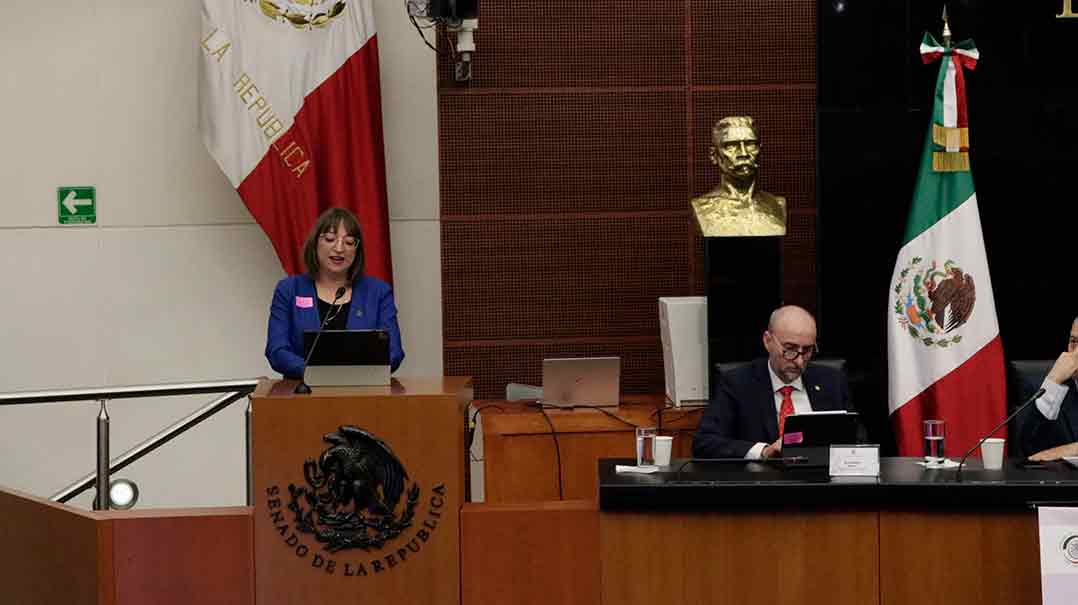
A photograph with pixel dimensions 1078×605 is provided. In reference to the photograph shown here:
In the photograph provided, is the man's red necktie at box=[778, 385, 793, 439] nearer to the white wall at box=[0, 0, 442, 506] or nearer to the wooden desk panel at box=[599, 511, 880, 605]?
the wooden desk panel at box=[599, 511, 880, 605]

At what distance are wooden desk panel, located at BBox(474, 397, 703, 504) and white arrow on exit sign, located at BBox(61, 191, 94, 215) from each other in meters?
2.16

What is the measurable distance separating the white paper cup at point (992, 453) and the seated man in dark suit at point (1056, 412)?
56 cm

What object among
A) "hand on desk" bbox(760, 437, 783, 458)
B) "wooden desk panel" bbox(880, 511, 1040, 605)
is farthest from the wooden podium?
"wooden desk panel" bbox(880, 511, 1040, 605)

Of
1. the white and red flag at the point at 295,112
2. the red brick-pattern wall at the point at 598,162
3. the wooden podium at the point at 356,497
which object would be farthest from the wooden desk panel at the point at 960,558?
the white and red flag at the point at 295,112

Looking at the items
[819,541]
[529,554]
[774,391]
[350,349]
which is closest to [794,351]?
[774,391]

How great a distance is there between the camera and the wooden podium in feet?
14.8

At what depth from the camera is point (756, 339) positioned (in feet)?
20.9

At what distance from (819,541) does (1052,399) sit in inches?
47.0

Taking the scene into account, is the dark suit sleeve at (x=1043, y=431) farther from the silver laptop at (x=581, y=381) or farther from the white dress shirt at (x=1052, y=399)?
the silver laptop at (x=581, y=381)

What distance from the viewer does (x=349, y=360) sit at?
4.66 m

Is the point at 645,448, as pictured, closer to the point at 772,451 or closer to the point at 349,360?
the point at 772,451

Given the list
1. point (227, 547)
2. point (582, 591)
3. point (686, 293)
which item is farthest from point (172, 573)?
point (686, 293)

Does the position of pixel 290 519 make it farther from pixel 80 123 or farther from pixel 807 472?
pixel 80 123

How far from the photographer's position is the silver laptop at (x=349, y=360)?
4.64m
